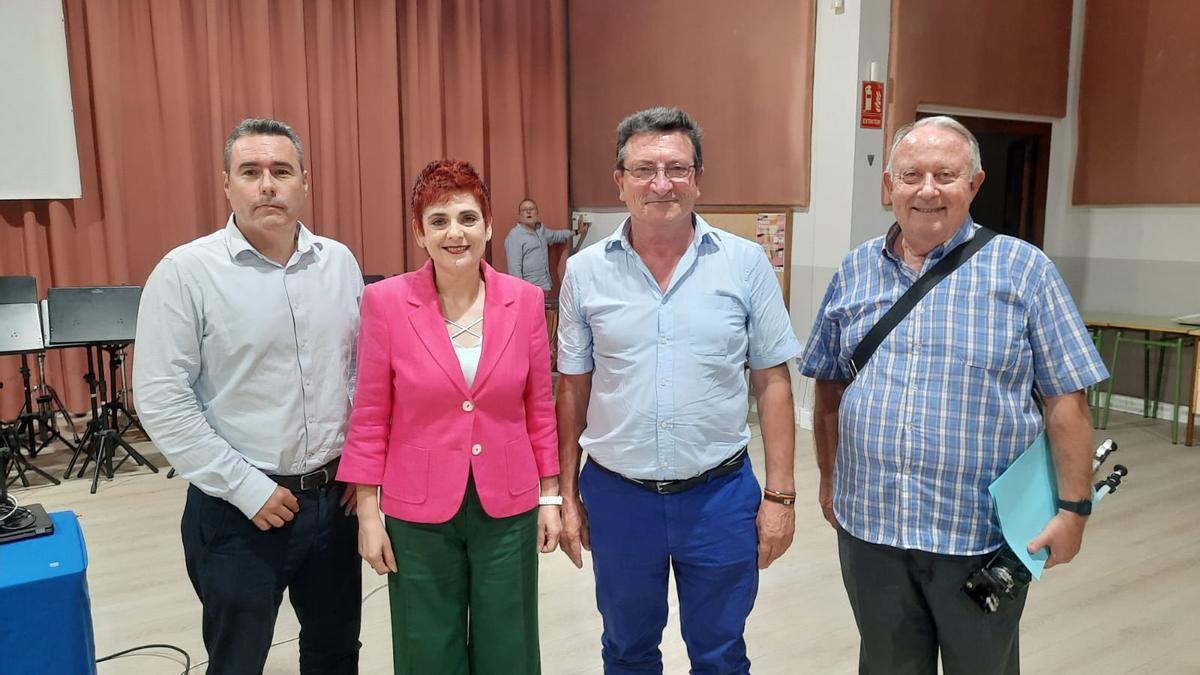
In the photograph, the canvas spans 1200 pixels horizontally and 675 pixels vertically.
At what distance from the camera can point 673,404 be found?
166 cm

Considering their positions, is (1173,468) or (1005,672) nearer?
(1005,672)

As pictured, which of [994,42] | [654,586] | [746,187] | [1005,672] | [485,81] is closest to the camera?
[1005,672]

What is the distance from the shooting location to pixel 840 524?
168 cm

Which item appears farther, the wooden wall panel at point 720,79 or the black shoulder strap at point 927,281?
the wooden wall panel at point 720,79

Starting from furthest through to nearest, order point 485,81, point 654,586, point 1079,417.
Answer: point 485,81, point 654,586, point 1079,417

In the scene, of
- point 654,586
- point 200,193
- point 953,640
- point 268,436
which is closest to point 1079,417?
point 953,640

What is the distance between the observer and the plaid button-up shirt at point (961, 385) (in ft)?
4.79

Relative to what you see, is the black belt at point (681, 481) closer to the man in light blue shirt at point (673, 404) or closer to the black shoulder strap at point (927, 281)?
the man in light blue shirt at point (673, 404)

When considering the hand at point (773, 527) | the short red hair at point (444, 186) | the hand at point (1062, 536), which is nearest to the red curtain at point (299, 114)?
the short red hair at point (444, 186)

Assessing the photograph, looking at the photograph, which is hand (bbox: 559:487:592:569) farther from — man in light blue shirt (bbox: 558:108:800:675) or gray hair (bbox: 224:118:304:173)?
gray hair (bbox: 224:118:304:173)

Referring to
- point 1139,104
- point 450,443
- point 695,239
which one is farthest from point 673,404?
point 1139,104

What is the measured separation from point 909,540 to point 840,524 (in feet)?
0.58

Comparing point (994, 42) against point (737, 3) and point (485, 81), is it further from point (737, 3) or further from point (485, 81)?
point (485, 81)

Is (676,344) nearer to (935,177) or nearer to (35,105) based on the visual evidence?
(935,177)
